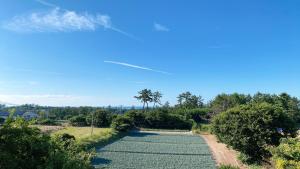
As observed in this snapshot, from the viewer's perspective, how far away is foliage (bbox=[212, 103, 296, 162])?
23281 mm

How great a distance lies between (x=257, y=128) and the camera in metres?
23.4

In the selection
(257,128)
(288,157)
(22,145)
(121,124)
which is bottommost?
(288,157)

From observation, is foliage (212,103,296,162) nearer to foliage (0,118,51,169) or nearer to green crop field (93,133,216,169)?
green crop field (93,133,216,169)

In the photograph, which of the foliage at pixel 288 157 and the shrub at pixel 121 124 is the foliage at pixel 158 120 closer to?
the shrub at pixel 121 124

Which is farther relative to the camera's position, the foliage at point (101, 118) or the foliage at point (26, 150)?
the foliage at point (101, 118)

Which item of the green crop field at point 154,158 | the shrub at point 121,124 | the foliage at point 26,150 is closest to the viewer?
the foliage at point 26,150

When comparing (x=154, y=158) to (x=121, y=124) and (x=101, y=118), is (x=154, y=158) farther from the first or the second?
(x=101, y=118)

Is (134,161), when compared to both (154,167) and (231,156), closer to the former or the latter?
(154,167)

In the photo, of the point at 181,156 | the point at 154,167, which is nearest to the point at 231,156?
the point at 181,156

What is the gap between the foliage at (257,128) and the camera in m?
23.3

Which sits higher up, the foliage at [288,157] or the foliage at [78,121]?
the foliage at [78,121]

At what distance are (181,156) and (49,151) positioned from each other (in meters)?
23.4

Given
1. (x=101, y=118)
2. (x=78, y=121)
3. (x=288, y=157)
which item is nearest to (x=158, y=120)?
(x=101, y=118)

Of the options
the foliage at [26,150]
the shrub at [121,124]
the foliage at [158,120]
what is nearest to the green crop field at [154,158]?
the foliage at [26,150]
